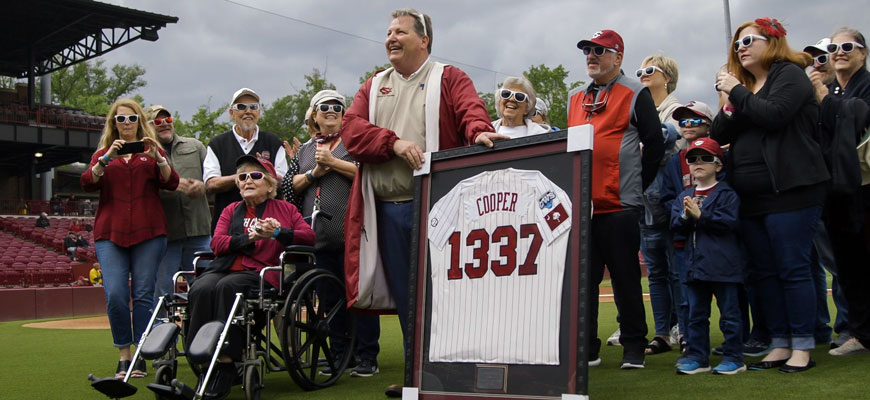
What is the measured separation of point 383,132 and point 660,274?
2716mm

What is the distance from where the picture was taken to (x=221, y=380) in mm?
4363

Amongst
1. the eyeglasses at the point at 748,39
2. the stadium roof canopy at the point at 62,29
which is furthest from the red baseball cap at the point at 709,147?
the stadium roof canopy at the point at 62,29

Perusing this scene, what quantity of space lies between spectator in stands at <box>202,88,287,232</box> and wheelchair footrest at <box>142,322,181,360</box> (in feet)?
6.99

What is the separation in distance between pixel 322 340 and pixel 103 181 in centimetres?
221

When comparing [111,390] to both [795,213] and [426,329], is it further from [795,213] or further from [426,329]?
[795,213]

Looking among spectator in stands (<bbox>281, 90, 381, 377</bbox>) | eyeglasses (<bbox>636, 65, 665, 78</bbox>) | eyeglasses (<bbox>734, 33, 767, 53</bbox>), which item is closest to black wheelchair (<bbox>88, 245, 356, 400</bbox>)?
spectator in stands (<bbox>281, 90, 381, 377</bbox>)

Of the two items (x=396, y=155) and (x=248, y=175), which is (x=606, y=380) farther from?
(x=248, y=175)

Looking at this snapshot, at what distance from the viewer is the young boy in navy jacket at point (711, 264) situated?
4539mm

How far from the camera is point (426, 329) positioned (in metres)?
3.97

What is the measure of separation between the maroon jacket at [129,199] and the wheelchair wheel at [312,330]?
144 centimetres

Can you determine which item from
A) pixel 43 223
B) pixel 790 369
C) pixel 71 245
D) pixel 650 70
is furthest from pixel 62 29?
pixel 790 369

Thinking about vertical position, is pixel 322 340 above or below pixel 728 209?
below

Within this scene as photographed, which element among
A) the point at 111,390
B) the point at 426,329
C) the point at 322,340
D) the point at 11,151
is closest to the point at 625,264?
the point at 426,329

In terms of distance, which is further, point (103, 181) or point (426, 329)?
point (103, 181)
